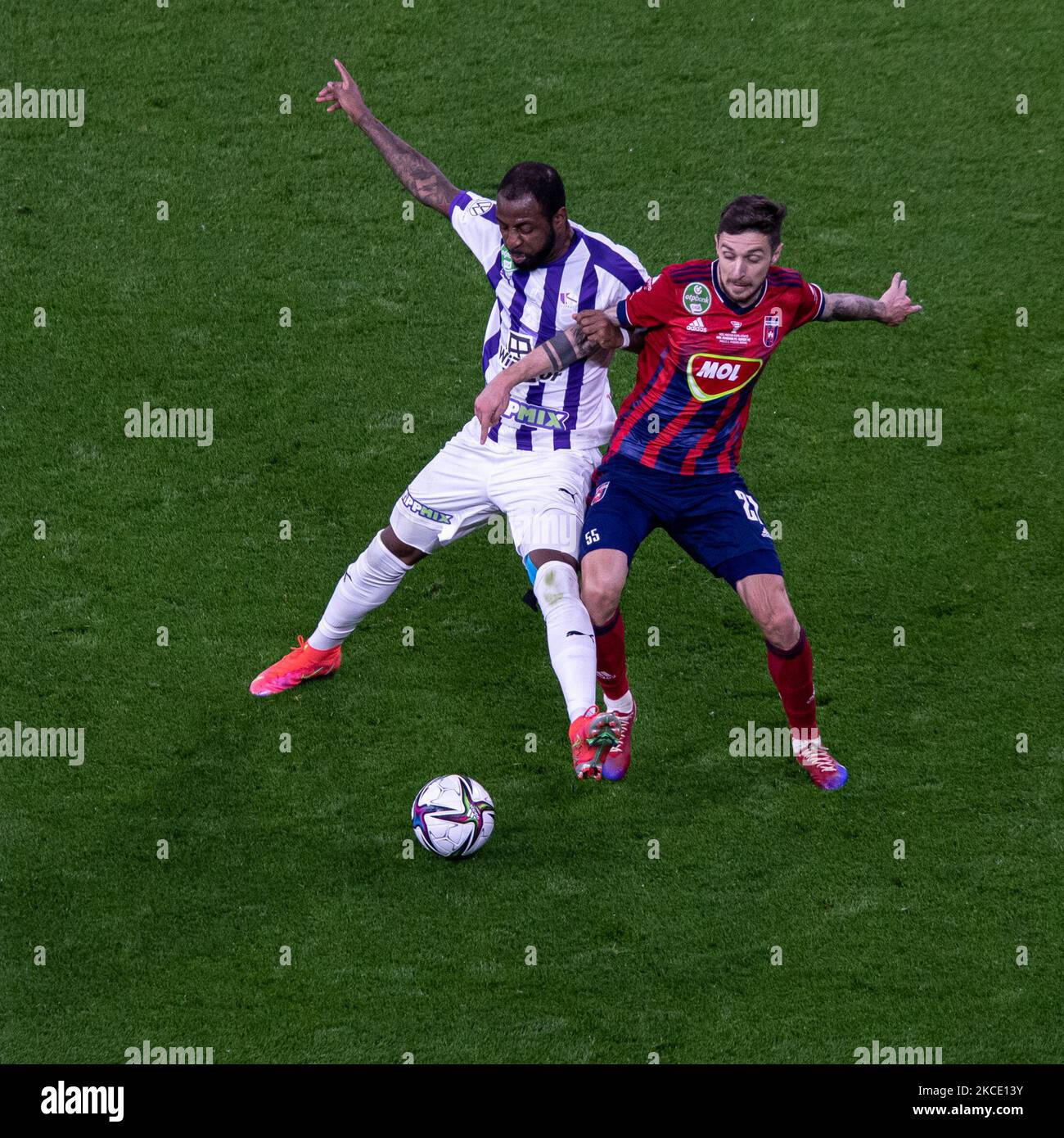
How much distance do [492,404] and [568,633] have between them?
3.32 ft

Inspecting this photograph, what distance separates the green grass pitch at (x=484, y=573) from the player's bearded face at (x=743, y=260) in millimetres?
2371

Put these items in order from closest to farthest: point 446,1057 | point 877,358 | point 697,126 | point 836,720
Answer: point 446,1057 < point 836,720 < point 877,358 < point 697,126

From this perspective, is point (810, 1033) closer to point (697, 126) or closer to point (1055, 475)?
point (1055, 475)

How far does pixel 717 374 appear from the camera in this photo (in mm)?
7570

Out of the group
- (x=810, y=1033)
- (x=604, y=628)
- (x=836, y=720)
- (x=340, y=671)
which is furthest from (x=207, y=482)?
(x=810, y=1033)

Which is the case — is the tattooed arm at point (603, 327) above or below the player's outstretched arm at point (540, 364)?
above

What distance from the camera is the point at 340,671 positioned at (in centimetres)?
901

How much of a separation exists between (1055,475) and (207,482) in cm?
480

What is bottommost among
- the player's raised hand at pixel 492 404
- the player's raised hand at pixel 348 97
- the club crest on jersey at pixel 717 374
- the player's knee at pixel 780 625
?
the player's knee at pixel 780 625

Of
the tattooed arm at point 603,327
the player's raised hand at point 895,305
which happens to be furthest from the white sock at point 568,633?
the player's raised hand at point 895,305

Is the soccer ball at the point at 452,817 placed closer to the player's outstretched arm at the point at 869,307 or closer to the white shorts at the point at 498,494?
the white shorts at the point at 498,494

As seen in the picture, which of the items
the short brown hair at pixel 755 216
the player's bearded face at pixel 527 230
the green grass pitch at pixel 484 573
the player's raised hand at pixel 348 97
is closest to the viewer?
the short brown hair at pixel 755 216

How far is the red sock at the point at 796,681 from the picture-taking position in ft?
25.5

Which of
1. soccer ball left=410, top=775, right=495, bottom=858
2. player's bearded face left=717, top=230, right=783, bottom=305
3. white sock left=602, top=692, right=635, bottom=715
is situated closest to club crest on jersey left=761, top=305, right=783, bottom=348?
player's bearded face left=717, top=230, right=783, bottom=305
